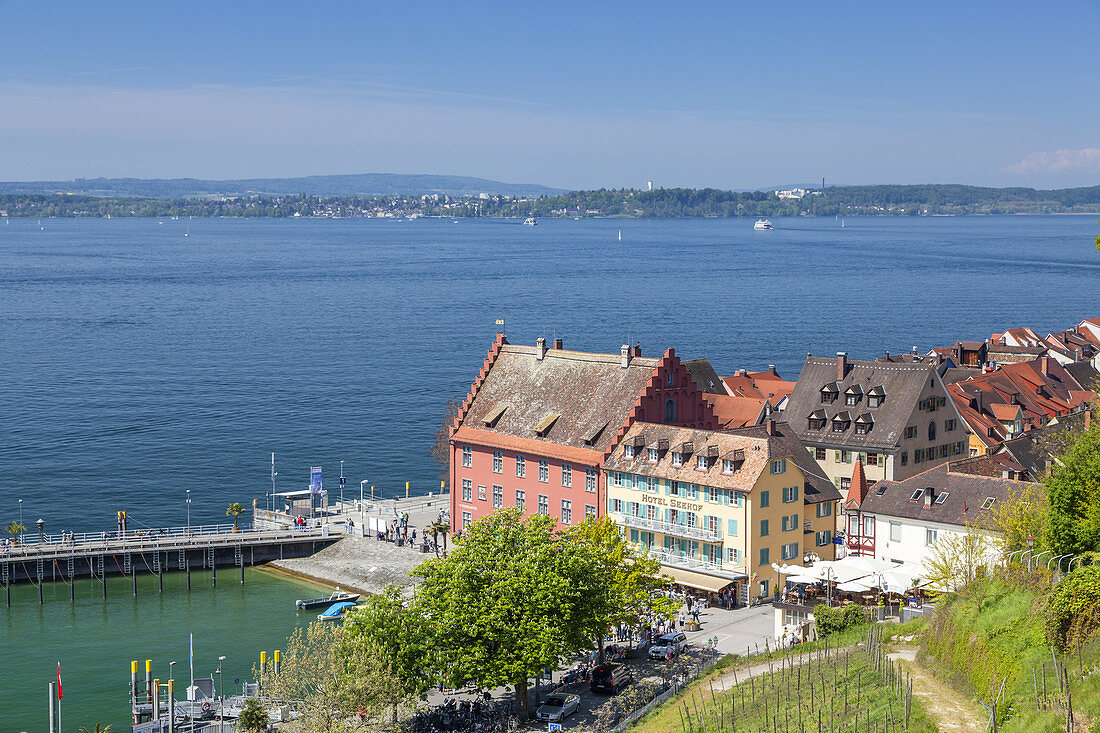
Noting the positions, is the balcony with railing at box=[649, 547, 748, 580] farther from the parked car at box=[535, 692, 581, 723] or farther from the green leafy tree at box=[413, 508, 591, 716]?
the parked car at box=[535, 692, 581, 723]

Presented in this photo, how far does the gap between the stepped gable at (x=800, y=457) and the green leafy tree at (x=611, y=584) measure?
13791 mm

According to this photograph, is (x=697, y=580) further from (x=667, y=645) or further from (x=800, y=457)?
(x=800, y=457)

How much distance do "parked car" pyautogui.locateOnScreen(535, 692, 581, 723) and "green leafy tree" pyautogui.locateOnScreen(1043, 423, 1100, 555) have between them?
22.6 metres

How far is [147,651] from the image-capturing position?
77375 mm

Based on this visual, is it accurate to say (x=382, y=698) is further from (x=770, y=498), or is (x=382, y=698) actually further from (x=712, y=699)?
(x=770, y=498)

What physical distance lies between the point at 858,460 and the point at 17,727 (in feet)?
201

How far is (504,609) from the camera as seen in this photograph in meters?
57.8

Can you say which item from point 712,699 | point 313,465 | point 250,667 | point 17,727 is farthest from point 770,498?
point 313,465

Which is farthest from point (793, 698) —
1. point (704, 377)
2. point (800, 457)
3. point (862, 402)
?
point (704, 377)

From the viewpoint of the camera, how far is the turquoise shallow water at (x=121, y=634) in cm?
6931

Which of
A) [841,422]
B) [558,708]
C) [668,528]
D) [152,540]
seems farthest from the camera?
[841,422]

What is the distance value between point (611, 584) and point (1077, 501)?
911 inches

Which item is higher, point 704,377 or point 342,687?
point 704,377

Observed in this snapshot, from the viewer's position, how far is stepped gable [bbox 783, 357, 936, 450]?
9819 centimetres
